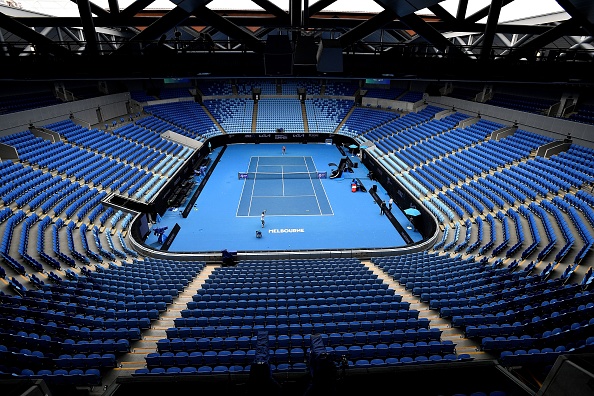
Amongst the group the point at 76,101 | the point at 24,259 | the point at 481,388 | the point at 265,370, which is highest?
the point at 76,101

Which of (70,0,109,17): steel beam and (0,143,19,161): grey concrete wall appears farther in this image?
(0,143,19,161): grey concrete wall

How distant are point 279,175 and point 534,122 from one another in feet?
65.5

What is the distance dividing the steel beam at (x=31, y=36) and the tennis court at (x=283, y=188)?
1627 centimetres

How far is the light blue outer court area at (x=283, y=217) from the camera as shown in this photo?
17.3m

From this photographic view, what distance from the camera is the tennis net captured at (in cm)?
2706

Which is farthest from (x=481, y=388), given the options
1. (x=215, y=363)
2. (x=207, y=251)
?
(x=207, y=251)

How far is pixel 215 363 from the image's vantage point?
6.86 meters

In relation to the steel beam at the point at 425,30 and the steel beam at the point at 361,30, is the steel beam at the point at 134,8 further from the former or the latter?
the steel beam at the point at 425,30

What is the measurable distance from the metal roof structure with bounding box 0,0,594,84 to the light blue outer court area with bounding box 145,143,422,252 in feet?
41.5

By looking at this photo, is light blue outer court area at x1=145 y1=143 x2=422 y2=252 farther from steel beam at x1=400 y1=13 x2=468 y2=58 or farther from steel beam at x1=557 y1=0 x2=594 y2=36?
steel beam at x1=557 y1=0 x2=594 y2=36

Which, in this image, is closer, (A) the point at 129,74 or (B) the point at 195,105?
(A) the point at 129,74

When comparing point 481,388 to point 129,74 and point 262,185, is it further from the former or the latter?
point 262,185

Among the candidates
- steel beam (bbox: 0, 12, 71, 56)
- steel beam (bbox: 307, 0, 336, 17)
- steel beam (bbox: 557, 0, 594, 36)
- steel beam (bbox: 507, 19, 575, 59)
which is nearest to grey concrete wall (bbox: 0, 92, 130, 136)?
steel beam (bbox: 0, 12, 71, 56)

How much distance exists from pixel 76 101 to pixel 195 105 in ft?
48.7
